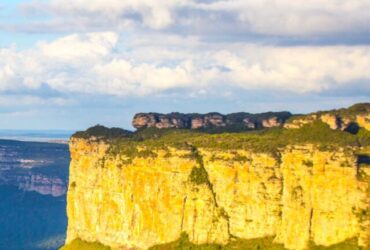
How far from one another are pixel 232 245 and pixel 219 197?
666cm

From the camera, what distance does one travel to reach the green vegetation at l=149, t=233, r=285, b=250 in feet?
369

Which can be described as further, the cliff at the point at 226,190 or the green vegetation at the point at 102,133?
the green vegetation at the point at 102,133

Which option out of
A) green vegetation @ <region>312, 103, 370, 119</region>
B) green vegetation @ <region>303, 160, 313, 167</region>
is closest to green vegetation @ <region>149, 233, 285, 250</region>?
green vegetation @ <region>303, 160, 313, 167</region>

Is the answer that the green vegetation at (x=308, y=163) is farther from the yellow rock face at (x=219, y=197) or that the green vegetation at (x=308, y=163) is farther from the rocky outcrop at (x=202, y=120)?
the rocky outcrop at (x=202, y=120)

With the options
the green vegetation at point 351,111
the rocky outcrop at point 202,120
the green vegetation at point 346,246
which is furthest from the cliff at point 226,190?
the rocky outcrop at point 202,120

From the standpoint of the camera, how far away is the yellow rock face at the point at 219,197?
103m

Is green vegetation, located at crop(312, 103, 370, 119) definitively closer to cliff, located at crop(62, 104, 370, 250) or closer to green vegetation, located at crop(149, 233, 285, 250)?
cliff, located at crop(62, 104, 370, 250)

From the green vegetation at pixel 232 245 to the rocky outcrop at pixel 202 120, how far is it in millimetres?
35685

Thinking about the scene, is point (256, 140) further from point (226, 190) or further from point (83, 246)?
point (83, 246)

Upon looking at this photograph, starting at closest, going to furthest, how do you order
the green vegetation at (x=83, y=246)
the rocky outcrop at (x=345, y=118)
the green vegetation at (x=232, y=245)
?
the green vegetation at (x=232, y=245) → the rocky outcrop at (x=345, y=118) → the green vegetation at (x=83, y=246)

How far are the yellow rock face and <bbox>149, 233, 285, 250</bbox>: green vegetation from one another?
0.76 metres

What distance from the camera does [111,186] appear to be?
129625mm

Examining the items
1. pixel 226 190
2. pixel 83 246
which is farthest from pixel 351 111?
pixel 83 246

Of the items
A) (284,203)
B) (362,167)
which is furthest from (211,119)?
(362,167)
